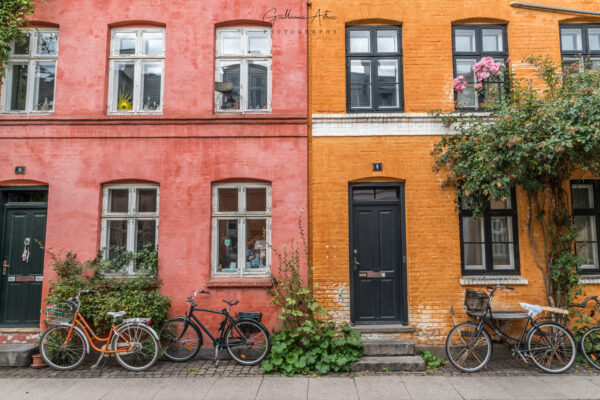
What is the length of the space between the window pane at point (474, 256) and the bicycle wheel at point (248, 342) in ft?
12.5

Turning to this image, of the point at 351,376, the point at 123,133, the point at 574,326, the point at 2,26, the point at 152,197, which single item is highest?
the point at 2,26

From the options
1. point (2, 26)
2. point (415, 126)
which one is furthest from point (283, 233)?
point (2, 26)

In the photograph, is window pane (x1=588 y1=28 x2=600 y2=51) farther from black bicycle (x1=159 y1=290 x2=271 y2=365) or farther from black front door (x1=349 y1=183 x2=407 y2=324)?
black bicycle (x1=159 y1=290 x2=271 y2=365)

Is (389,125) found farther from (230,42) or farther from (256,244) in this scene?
(230,42)

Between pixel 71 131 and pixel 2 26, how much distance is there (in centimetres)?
213

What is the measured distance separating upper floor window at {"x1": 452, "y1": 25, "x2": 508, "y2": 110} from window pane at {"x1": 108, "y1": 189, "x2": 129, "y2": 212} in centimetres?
654

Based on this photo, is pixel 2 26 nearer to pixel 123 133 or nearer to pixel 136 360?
pixel 123 133

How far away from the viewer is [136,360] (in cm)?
637

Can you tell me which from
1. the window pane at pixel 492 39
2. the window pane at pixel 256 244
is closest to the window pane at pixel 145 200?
the window pane at pixel 256 244

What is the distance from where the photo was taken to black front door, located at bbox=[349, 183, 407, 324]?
692cm

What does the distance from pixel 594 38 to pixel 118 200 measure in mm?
9584

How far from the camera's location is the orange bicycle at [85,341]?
6.12 m

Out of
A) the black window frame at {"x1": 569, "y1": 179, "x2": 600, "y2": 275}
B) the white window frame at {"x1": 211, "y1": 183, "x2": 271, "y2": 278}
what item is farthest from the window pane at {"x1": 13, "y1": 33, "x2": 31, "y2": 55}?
the black window frame at {"x1": 569, "y1": 179, "x2": 600, "y2": 275}

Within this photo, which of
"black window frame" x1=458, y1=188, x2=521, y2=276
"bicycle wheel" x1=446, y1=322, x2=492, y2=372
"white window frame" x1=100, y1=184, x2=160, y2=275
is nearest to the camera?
"bicycle wheel" x1=446, y1=322, x2=492, y2=372
